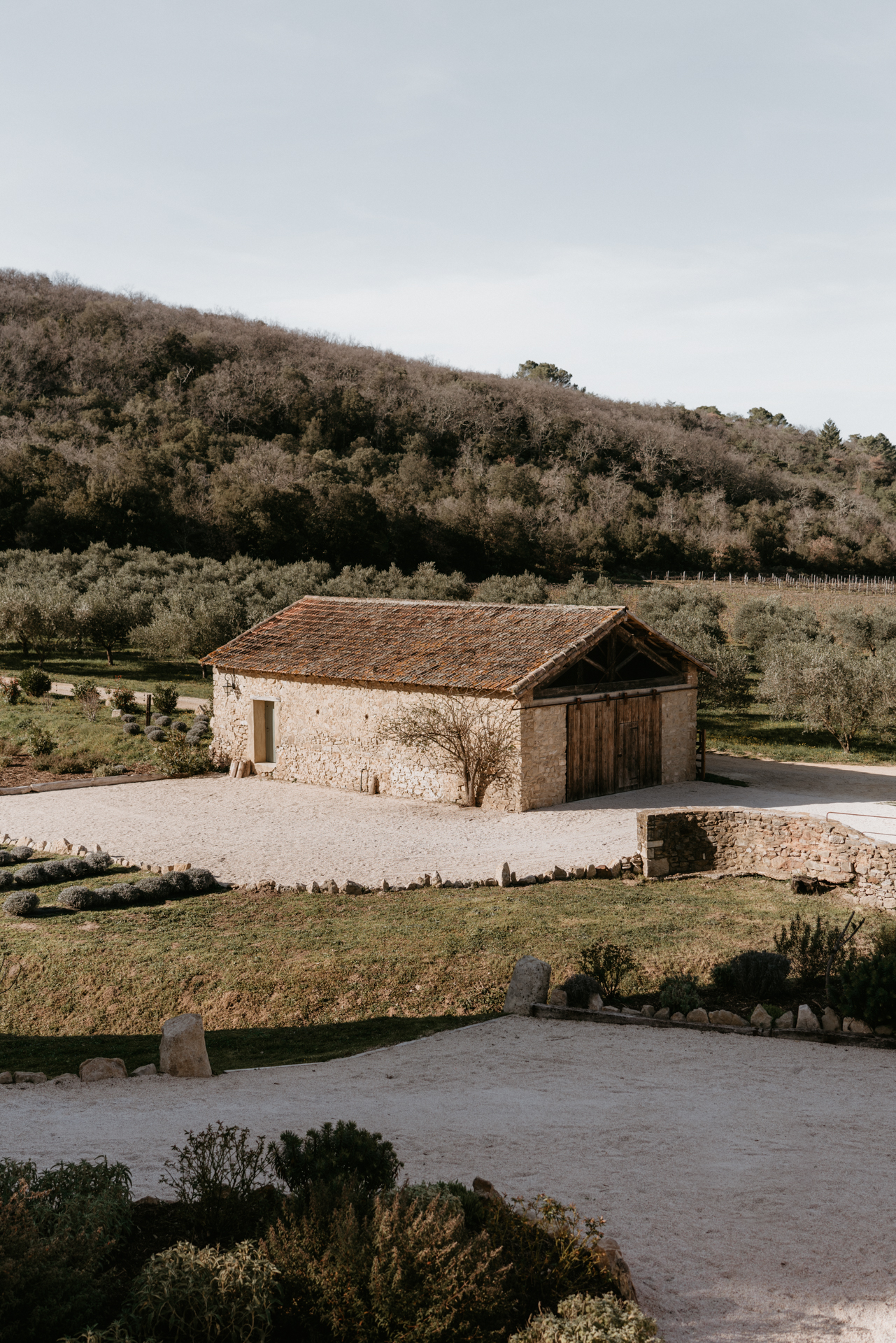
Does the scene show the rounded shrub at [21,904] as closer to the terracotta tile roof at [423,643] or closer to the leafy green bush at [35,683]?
the terracotta tile roof at [423,643]

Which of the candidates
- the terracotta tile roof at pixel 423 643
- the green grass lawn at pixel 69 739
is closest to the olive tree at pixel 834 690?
the terracotta tile roof at pixel 423 643

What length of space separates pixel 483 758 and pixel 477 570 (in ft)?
124

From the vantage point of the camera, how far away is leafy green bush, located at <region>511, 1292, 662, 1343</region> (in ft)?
12.7

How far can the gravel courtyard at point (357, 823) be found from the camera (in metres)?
16.4

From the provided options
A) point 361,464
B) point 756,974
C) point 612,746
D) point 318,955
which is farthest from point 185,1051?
point 361,464

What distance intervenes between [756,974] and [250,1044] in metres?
5.22

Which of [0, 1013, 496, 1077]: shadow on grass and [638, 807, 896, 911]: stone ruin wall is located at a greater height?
[638, 807, 896, 911]: stone ruin wall

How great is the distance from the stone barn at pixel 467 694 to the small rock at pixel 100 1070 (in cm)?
1167

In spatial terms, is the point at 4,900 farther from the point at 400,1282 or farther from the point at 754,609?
the point at 754,609

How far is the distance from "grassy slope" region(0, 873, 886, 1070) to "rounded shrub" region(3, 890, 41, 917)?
162 millimetres

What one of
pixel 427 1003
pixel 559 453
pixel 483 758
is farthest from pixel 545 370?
pixel 427 1003

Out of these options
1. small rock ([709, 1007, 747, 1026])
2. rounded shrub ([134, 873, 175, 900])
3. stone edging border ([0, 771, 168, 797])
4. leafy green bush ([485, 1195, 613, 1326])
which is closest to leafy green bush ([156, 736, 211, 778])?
stone edging border ([0, 771, 168, 797])

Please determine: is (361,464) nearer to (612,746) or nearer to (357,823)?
(612,746)

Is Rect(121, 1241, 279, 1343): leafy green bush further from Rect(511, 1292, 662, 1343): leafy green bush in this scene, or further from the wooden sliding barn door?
the wooden sliding barn door
